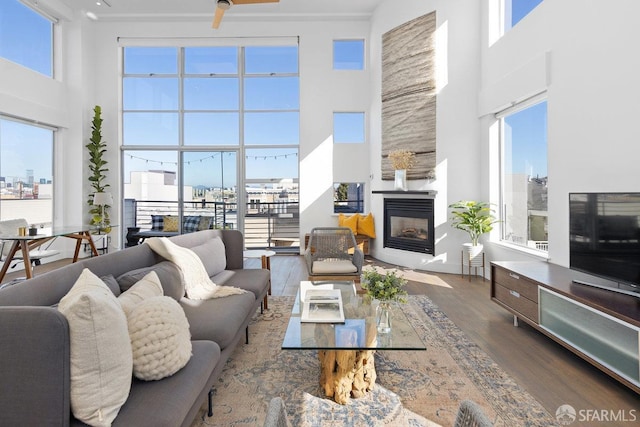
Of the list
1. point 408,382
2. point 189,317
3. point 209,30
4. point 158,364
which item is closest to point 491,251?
point 408,382

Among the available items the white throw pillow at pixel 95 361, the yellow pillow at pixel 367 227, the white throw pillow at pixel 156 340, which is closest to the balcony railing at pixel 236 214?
the yellow pillow at pixel 367 227

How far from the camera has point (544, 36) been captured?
3.77m

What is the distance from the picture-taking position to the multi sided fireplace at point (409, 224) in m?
5.61

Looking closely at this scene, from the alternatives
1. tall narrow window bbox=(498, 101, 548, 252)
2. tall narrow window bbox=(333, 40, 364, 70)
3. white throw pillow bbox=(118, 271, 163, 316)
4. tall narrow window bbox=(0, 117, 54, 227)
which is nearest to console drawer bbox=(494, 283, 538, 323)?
tall narrow window bbox=(498, 101, 548, 252)

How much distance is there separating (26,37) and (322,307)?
278 inches

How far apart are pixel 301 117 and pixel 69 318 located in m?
6.49

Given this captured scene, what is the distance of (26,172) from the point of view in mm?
5926

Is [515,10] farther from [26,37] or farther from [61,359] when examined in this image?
[26,37]

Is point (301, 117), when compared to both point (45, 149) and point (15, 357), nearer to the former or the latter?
point (45, 149)

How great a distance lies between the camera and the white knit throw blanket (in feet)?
8.79

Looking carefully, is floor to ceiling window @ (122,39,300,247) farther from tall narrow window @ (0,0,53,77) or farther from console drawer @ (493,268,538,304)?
console drawer @ (493,268,538,304)

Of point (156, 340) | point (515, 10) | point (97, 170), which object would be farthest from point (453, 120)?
point (97, 170)

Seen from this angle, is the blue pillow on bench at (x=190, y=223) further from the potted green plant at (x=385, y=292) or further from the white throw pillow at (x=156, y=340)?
the white throw pillow at (x=156, y=340)

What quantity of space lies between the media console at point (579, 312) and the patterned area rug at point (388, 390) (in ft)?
1.82
